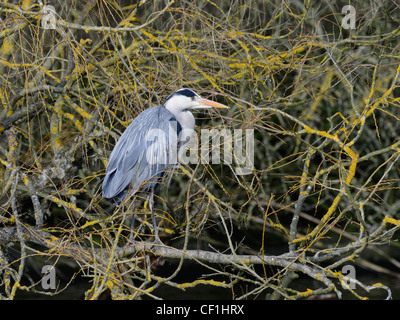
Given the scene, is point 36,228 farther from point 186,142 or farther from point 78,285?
point 78,285

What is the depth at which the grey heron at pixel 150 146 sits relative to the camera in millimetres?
2398

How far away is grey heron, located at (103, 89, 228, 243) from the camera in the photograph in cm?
240

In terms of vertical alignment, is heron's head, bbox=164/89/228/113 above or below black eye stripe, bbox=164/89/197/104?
below

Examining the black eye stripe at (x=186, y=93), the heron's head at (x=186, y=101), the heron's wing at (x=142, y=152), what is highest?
the black eye stripe at (x=186, y=93)

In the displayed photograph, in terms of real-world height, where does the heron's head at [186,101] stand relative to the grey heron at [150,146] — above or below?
above

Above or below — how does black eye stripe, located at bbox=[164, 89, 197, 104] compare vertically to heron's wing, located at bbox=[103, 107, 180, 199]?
above

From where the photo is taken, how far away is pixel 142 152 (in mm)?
2479

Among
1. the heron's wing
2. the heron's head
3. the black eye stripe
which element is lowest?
the heron's wing

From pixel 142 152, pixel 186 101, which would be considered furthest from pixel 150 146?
pixel 186 101

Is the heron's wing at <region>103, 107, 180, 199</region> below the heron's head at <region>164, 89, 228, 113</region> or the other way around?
below

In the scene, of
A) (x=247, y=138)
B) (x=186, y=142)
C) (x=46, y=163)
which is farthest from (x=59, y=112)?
(x=247, y=138)

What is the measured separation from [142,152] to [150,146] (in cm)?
6

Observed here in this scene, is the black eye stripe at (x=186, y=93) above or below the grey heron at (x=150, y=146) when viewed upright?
above
